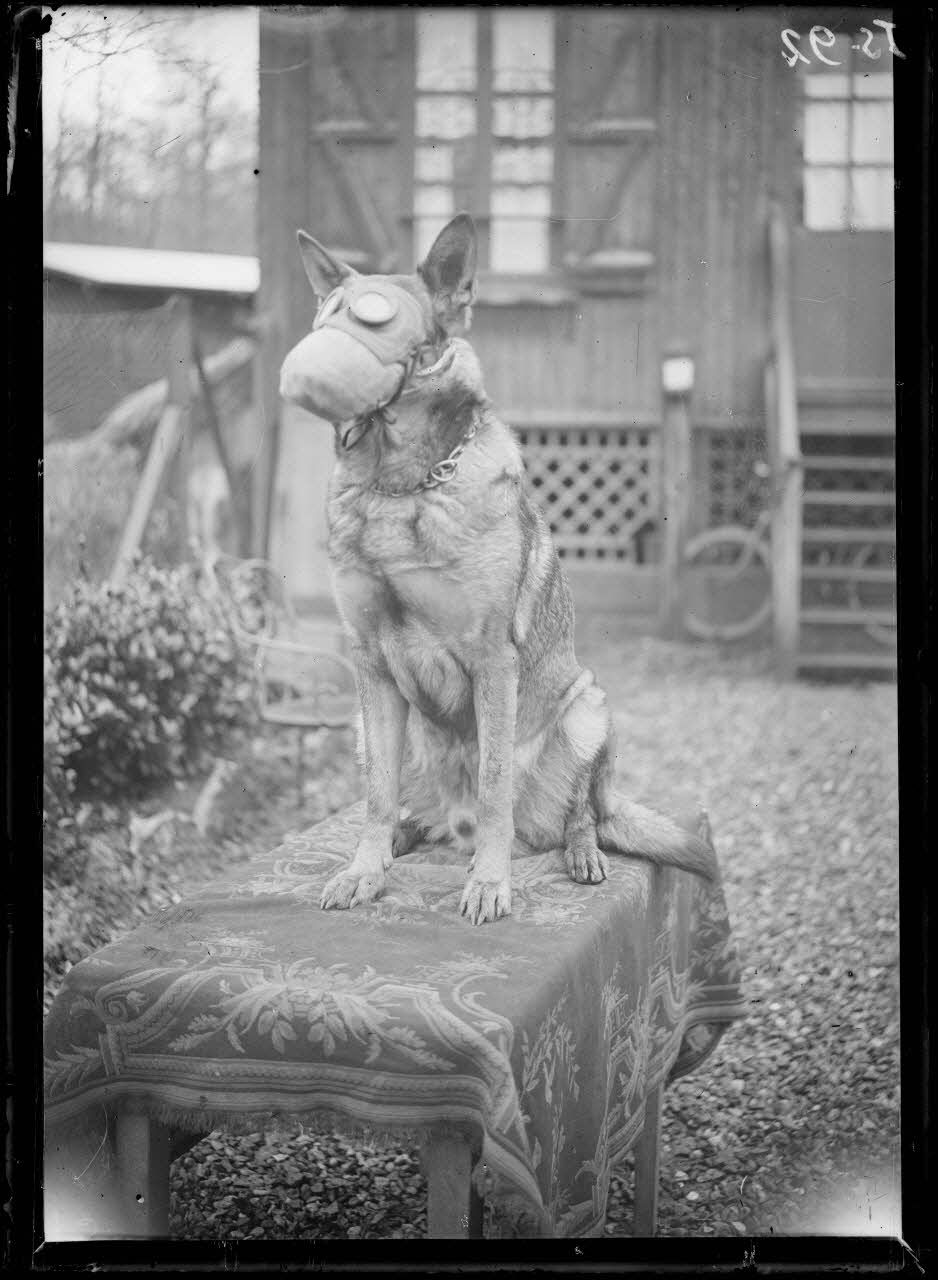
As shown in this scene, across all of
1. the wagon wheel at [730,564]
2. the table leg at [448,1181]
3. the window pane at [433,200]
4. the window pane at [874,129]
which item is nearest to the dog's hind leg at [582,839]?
the table leg at [448,1181]

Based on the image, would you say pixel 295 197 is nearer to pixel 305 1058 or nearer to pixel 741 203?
pixel 741 203

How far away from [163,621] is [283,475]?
0.74 metres

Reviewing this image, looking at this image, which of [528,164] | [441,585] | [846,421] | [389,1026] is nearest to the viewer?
[389,1026]

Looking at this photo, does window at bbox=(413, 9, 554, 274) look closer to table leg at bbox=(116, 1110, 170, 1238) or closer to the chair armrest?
the chair armrest

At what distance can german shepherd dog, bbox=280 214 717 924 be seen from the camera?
100 inches

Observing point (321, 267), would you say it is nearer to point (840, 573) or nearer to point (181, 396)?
point (181, 396)

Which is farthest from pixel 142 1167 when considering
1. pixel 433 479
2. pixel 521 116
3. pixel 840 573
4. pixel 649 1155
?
pixel 840 573

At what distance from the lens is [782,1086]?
3.26m

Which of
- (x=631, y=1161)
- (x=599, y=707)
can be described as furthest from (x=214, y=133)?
(x=631, y=1161)

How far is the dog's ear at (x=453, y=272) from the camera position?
2.54m

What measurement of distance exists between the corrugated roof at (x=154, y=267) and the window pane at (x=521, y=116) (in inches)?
39.4

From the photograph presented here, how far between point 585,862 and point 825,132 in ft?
7.00

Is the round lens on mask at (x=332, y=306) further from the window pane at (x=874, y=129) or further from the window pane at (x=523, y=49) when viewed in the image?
the window pane at (x=874, y=129)

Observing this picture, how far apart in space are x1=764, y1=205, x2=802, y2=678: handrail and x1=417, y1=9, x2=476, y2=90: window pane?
1914 mm
